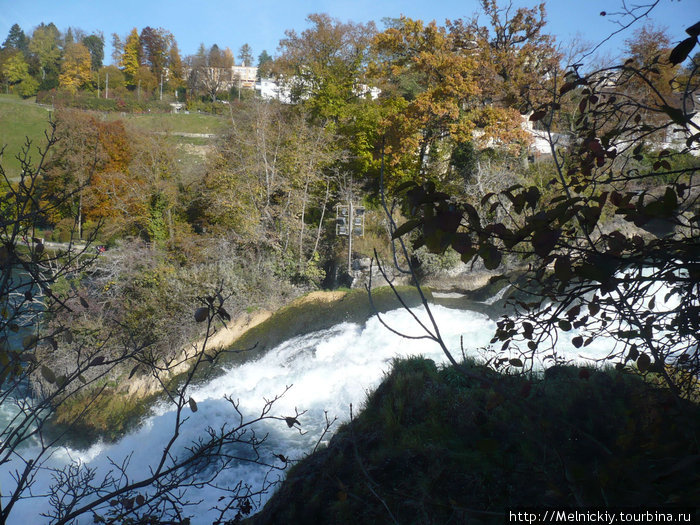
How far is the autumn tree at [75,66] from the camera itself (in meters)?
33.3

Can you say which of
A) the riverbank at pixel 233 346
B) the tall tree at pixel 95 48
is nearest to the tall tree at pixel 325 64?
the riverbank at pixel 233 346

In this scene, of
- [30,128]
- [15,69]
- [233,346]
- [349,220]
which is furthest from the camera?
[15,69]

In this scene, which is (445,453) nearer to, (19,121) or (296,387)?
(296,387)

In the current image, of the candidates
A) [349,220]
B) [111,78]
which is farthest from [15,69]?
[349,220]

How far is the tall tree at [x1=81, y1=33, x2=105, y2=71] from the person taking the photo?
37.5 meters

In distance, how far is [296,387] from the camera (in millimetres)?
9047

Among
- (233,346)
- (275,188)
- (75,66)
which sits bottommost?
(233,346)

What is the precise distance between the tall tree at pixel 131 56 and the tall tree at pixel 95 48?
73.1 inches

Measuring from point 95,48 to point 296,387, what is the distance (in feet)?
134

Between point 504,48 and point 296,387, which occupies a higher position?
point 504,48

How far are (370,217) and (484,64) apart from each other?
602cm

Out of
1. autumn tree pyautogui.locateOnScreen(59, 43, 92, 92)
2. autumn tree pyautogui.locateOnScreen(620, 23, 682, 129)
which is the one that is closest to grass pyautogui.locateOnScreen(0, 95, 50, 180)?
autumn tree pyautogui.locateOnScreen(59, 43, 92, 92)

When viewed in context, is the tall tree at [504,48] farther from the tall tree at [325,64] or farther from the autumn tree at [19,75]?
the autumn tree at [19,75]

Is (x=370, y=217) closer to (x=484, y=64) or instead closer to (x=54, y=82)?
(x=484, y=64)
